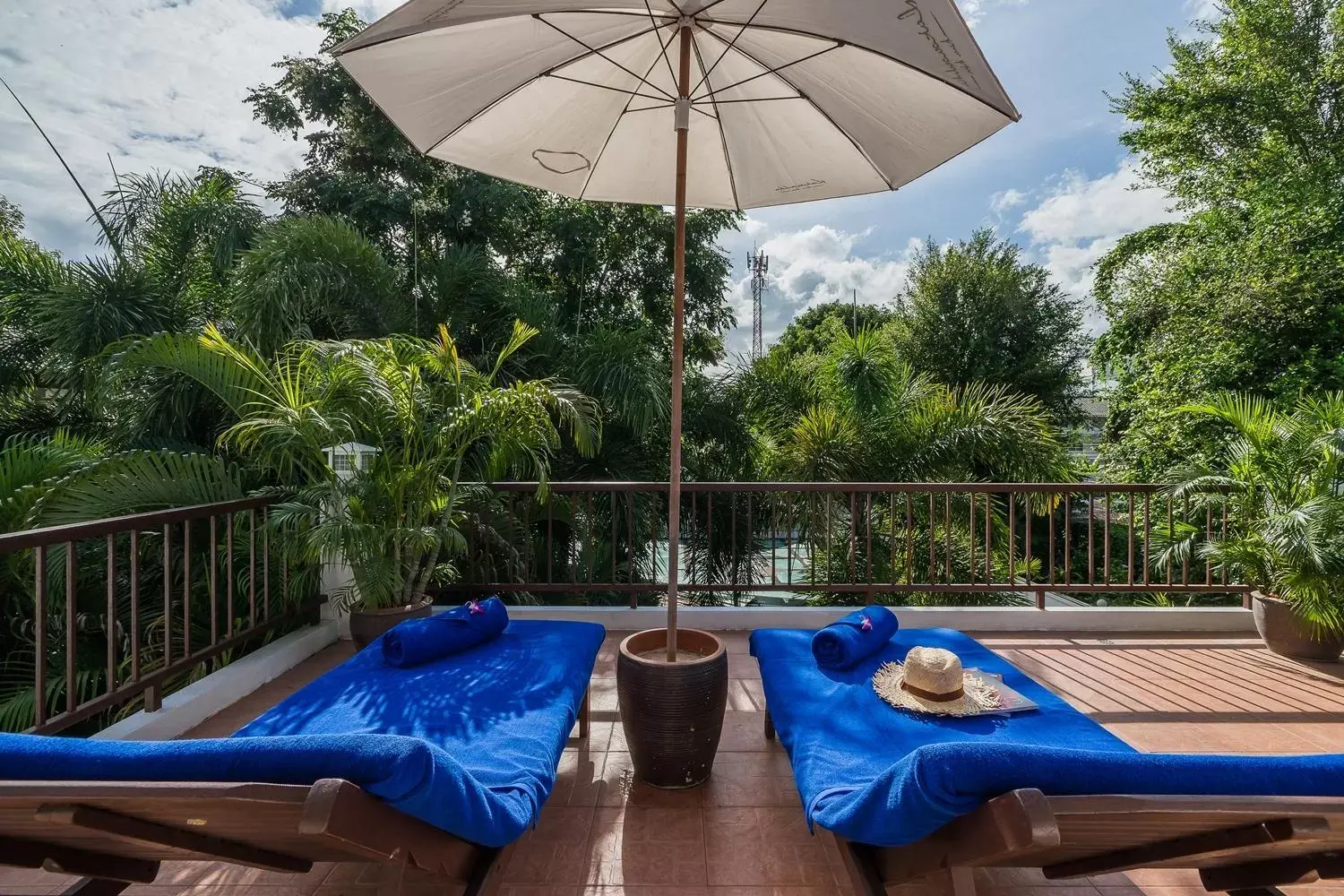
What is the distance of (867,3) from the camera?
1614 mm

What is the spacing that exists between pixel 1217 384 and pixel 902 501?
14.5 feet

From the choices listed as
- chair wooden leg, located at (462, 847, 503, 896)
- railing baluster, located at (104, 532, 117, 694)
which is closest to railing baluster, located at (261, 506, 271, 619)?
railing baluster, located at (104, 532, 117, 694)

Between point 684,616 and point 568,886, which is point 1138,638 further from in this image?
point 568,886

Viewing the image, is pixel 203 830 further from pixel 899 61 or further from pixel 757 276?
pixel 757 276

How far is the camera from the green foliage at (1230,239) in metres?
6.57

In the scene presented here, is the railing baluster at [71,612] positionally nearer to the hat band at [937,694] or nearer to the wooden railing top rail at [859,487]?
the wooden railing top rail at [859,487]

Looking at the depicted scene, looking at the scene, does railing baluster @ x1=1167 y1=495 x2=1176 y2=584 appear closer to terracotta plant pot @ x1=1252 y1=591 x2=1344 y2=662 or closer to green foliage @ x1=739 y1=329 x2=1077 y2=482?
terracotta plant pot @ x1=1252 y1=591 x2=1344 y2=662

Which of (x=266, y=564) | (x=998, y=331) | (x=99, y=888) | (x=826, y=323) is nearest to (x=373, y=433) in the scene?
(x=266, y=564)

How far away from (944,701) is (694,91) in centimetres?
233

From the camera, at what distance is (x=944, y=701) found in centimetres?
193

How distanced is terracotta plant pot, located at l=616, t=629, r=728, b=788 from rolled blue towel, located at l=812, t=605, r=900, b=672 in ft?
1.24

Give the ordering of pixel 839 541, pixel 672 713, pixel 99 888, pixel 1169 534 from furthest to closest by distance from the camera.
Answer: pixel 839 541
pixel 1169 534
pixel 672 713
pixel 99 888

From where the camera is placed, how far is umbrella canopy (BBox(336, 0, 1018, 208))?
5.49 feet

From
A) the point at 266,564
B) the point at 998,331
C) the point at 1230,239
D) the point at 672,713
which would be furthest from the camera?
the point at 998,331
